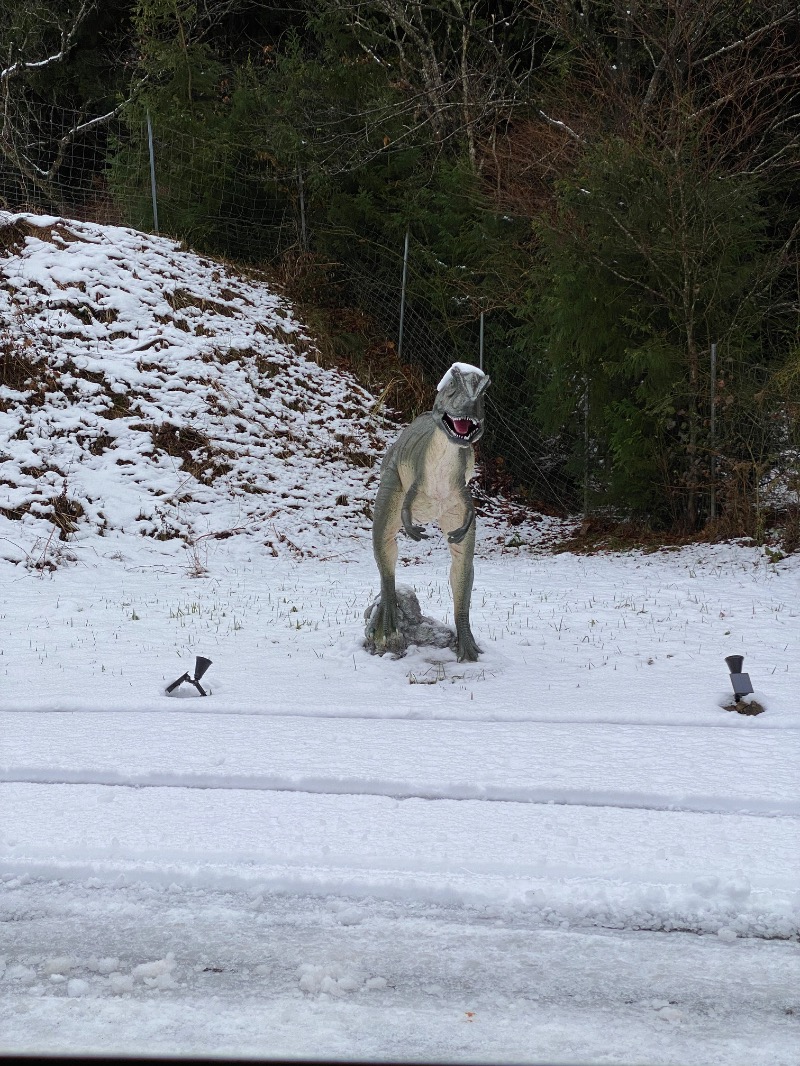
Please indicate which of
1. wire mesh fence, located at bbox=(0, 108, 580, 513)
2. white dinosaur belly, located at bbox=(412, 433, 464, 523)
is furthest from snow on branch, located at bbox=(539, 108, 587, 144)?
white dinosaur belly, located at bbox=(412, 433, 464, 523)

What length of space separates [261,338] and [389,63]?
5107mm

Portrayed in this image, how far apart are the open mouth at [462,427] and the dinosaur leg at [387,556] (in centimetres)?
64

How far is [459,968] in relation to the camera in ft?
8.48

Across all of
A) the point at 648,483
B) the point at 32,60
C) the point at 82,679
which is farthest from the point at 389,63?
the point at 82,679

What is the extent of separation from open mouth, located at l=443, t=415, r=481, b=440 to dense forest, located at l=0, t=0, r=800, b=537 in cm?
517

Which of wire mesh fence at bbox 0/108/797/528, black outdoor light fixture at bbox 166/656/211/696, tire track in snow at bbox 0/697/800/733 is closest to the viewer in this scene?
tire track in snow at bbox 0/697/800/733

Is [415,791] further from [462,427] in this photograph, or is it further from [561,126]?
[561,126]

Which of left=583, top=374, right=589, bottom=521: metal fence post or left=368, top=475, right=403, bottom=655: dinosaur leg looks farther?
left=583, top=374, right=589, bottom=521: metal fence post

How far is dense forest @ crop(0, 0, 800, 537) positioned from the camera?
10.3 metres

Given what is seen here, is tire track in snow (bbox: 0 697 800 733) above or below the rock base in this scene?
below

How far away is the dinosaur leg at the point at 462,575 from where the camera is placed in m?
5.58

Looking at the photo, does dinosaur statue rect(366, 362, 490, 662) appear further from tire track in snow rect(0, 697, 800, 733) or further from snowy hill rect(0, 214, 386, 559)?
snowy hill rect(0, 214, 386, 559)

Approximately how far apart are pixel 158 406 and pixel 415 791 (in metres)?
8.33

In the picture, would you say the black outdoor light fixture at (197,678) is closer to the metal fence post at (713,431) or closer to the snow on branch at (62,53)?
the metal fence post at (713,431)
